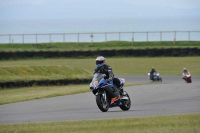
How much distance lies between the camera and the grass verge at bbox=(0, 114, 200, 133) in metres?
10.6

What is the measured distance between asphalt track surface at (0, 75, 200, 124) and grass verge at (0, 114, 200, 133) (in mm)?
1314

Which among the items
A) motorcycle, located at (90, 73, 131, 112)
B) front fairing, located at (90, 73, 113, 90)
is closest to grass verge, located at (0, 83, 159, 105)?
motorcycle, located at (90, 73, 131, 112)

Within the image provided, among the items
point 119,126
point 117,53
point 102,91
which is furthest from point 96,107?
point 117,53

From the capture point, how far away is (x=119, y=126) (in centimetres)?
1117

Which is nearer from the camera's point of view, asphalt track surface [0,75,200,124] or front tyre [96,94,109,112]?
asphalt track surface [0,75,200,124]

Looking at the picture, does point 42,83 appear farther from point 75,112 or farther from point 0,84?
point 75,112

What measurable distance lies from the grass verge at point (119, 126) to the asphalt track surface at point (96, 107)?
131cm

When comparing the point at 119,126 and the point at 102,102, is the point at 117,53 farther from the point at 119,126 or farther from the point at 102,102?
the point at 119,126

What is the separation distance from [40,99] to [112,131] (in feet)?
31.5

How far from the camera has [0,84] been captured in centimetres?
2500

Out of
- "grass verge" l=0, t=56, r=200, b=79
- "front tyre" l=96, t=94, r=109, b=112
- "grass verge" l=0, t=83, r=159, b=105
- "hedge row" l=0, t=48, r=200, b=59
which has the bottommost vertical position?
"grass verge" l=0, t=56, r=200, b=79

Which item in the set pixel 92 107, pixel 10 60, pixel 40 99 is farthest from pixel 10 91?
pixel 10 60

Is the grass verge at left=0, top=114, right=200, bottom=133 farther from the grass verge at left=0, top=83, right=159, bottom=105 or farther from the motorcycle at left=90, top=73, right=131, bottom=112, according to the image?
the grass verge at left=0, top=83, right=159, bottom=105

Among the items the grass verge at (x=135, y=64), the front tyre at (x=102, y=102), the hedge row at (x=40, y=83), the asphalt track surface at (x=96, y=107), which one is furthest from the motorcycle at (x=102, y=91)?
the grass verge at (x=135, y=64)
